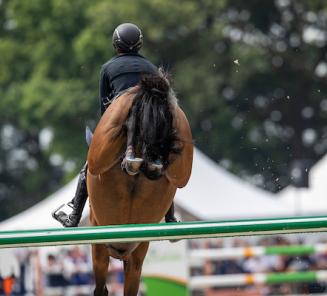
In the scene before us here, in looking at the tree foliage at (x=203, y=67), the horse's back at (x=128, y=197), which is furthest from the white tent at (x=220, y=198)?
the tree foliage at (x=203, y=67)

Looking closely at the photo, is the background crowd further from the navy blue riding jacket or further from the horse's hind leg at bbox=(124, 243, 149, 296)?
the navy blue riding jacket

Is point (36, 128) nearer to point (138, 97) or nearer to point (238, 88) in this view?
point (238, 88)

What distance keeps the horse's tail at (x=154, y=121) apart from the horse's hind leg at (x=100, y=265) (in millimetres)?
1287

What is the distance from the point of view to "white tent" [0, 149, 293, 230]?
1873 centimetres

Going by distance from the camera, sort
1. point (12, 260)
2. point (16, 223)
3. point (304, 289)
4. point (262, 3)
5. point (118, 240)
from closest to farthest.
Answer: point (118, 240) → point (12, 260) → point (304, 289) → point (16, 223) → point (262, 3)

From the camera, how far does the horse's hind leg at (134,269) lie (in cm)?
916

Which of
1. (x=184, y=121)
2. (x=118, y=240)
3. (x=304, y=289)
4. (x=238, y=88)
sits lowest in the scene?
(x=304, y=289)

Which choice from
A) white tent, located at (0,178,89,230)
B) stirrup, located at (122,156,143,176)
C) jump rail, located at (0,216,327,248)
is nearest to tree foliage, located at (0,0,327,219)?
white tent, located at (0,178,89,230)

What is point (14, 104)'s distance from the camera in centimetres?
3784

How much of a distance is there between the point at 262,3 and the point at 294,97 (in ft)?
10.6

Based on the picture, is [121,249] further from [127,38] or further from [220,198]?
[220,198]

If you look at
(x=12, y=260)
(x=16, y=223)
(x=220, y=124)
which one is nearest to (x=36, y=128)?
(x=220, y=124)

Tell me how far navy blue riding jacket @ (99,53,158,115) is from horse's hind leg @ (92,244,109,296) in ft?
3.82

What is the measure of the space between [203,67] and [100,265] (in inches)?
1016
